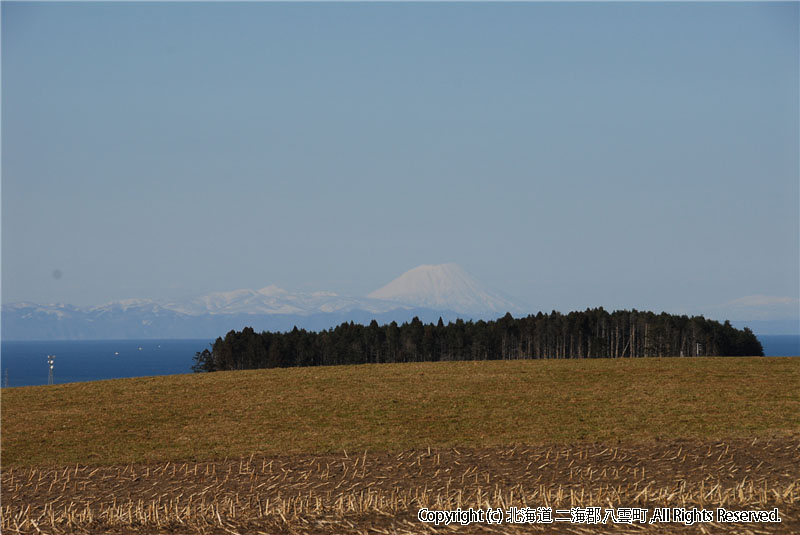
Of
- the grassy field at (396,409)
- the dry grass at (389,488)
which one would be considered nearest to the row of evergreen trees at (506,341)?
the grassy field at (396,409)

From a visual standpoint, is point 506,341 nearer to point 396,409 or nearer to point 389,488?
point 396,409

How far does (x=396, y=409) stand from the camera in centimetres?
3969

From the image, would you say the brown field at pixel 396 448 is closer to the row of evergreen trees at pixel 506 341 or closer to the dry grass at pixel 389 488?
the dry grass at pixel 389 488

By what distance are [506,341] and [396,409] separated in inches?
3288

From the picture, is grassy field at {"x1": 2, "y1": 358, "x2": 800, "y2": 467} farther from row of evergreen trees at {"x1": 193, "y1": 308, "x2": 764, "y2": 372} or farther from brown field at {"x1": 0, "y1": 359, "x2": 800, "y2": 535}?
row of evergreen trees at {"x1": 193, "y1": 308, "x2": 764, "y2": 372}

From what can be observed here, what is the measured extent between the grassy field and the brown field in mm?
188

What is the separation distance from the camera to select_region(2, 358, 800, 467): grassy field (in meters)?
32.2

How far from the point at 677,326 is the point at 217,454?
100 metres

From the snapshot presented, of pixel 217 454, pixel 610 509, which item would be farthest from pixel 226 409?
pixel 610 509

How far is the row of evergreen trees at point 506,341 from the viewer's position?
116750 mm

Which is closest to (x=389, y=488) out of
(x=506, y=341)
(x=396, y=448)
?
(x=396, y=448)

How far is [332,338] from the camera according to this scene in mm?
127938

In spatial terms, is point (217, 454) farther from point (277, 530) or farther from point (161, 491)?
point (277, 530)

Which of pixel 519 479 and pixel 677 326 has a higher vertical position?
pixel 677 326
